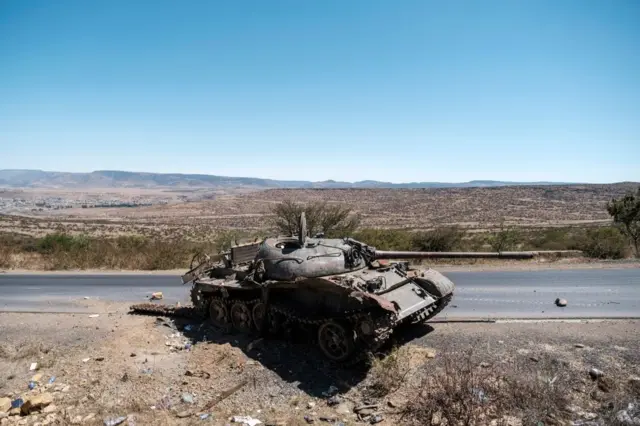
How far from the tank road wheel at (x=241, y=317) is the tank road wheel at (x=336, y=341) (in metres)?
2.45

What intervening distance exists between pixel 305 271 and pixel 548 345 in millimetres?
5301

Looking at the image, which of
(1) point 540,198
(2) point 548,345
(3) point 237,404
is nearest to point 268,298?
(3) point 237,404

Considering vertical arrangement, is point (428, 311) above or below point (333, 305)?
below

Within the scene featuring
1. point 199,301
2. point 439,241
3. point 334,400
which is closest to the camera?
point 334,400

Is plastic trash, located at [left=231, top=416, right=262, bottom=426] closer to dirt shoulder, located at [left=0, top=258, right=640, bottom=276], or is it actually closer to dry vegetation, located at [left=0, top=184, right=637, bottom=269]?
dry vegetation, located at [left=0, top=184, right=637, bottom=269]

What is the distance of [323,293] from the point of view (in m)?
9.40

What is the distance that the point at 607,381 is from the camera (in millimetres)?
7590

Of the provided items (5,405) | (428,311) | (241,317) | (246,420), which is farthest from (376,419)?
(5,405)

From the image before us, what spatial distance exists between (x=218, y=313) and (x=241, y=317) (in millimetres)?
945

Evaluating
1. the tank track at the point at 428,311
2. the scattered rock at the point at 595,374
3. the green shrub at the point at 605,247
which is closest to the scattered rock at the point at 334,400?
the tank track at the point at 428,311

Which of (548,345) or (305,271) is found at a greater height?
(305,271)

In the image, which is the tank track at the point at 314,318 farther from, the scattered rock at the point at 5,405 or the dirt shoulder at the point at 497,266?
the dirt shoulder at the point at 497,266

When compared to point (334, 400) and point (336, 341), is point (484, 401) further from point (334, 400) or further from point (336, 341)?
point (336, 341)

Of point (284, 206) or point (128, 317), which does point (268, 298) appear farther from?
point (284, 206)
